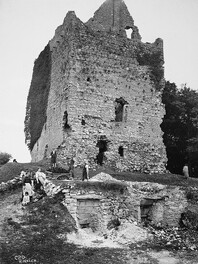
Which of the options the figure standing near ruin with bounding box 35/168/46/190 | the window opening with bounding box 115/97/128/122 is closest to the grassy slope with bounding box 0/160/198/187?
the figure standing near ruin with bounding box 35/168/46/190

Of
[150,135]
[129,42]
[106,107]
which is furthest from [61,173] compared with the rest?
[129,42]

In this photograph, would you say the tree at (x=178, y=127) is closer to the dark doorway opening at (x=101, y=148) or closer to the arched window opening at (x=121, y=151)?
the arched window opening at (x=121, y=151)

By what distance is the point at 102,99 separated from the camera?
94.5 feet

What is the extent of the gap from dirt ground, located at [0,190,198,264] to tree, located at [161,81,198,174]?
21.9 m

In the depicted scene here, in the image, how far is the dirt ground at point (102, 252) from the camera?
12.2 m

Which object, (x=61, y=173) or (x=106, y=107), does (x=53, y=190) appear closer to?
(x=61, y=173)

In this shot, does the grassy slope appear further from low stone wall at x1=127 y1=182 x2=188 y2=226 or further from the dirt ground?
the dirt ground

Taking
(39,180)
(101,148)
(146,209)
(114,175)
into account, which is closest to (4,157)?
(101,148)

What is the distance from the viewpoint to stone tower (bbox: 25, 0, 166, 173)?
91.3 feet

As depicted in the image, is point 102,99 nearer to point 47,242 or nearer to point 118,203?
point 118,203

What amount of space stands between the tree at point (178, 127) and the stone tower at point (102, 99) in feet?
17.0

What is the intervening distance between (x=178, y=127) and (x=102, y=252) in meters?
25.1

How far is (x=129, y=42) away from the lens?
103 feet

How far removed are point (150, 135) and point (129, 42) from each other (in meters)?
7.97
